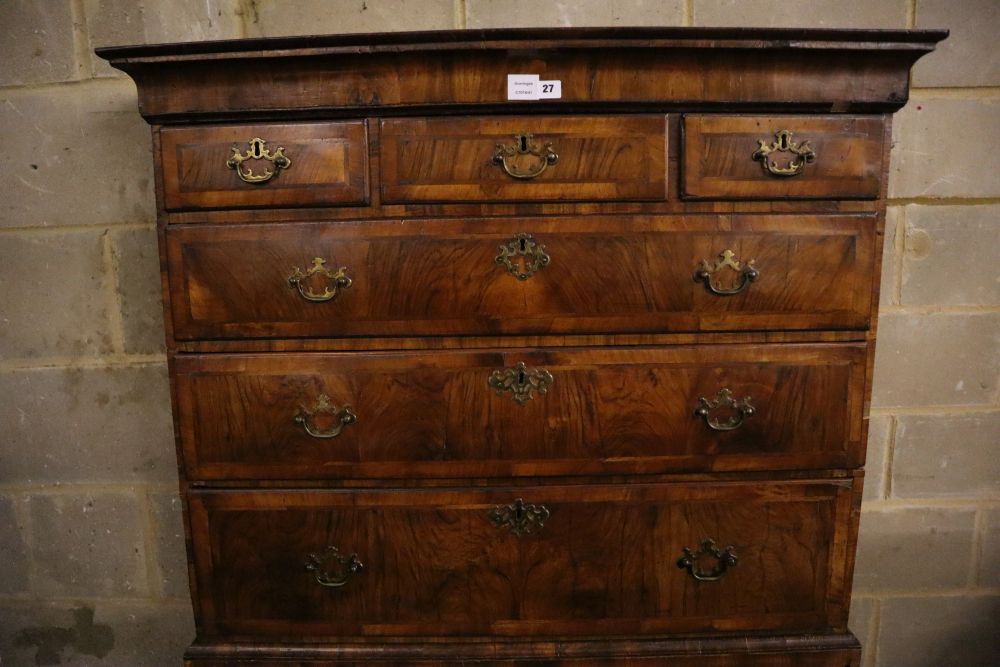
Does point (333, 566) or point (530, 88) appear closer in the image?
point (530, 88)

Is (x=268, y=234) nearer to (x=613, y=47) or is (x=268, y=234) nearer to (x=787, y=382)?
(x=613, y=47)

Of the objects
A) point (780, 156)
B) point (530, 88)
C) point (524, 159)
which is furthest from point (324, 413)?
point (780, 156)

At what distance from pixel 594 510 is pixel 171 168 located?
3.46 feet

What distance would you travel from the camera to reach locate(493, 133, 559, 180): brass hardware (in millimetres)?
1107

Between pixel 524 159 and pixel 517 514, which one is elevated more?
pixel 524 159

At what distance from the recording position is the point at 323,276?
3.74 feet

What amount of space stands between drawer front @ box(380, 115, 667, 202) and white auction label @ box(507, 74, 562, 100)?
39 mm

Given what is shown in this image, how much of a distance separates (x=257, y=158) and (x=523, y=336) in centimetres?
60

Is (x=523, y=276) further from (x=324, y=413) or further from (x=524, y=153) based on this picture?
(x=324, y=413)

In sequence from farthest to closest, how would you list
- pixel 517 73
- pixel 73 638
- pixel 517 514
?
pixel 73 638
pixel 517 514
pixel 517 73

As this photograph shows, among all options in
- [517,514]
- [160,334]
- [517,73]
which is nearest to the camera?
[517,73]

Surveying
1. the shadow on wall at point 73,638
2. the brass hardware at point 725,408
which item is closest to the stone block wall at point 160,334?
the shadow on wall at point 73,638

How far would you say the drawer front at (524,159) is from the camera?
1.11 meters

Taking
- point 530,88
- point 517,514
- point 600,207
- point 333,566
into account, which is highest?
point 530,88
